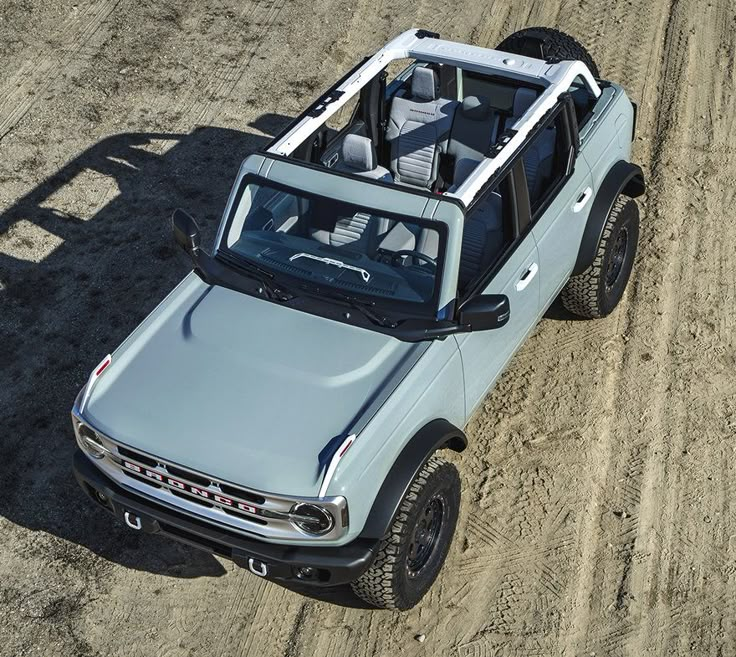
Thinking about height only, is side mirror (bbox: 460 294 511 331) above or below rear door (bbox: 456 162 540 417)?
above

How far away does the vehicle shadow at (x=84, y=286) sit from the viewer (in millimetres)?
6473

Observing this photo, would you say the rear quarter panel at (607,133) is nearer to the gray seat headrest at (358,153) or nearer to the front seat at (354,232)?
the gray seat headrest at (358,153)

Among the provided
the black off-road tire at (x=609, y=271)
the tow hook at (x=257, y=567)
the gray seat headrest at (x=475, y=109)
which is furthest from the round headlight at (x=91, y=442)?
the black off-road tire at (x=609, y=271)

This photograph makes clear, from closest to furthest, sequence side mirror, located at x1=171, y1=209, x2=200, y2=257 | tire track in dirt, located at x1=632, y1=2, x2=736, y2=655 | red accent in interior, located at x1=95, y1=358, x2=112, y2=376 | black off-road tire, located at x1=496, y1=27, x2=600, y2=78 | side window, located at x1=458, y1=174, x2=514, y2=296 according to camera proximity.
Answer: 1. red accent in interior, located at x1=95, y1=358, x2=112, y2=376
2. tire track in dirt, located at x1=632, y1=2, x2=736, y2=655
3. side mirror, located at x1=171, y1=209, x2=200, y2=257
4. side window, located at x1=458, y1=174, x2=514, y2=296
5. black off-road tire, located at x1=496, y1=27, x2=600, y2=78

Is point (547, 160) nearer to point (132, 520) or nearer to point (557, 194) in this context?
point (557, 194)

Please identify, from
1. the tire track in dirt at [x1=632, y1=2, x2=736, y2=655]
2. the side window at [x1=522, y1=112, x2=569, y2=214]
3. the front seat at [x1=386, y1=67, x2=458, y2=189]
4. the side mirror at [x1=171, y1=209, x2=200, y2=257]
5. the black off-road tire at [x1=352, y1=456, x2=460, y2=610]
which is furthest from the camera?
the front seat at [x1=386, y1=67, x2=458, y2=189]

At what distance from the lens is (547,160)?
6852 millimetres

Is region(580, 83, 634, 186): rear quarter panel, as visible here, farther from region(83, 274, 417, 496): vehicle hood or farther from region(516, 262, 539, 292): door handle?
region(83, 274, 417, 496): vehicle hood

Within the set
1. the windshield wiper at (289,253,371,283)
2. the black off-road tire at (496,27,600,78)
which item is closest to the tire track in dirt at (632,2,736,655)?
the black off-road tire at (496,27,600,78)

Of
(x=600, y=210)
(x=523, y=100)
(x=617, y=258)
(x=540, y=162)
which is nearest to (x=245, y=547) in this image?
(x=540, y=162)

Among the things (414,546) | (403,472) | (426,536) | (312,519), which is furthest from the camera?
(426,536)

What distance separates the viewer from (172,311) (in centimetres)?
590

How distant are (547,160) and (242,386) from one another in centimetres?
268

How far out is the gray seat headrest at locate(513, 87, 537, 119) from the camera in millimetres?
7023
